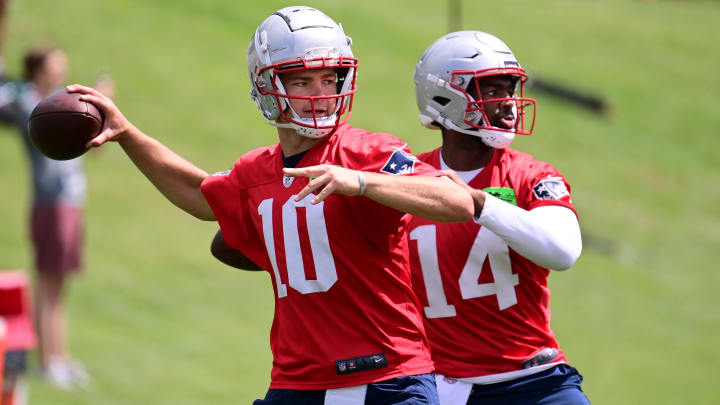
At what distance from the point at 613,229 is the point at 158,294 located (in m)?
7.55

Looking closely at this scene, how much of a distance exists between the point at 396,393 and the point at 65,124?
1551mm

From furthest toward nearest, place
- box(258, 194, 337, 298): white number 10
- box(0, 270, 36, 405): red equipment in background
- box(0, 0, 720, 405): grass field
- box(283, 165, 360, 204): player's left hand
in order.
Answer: box(0, 0, 720, 405): grass field → box(0, 270, 36, 405): red equipment in background → box(258, 194, 337, 298): white number 10 → box(283, 165, 360, 204): player's left hand

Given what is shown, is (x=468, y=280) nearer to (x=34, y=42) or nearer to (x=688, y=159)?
(x=34, y=42)

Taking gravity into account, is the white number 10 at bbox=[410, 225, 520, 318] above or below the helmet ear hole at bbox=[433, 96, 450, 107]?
below

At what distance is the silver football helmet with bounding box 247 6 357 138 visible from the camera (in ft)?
11.7

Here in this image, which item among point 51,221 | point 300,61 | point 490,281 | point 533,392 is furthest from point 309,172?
point 51,221

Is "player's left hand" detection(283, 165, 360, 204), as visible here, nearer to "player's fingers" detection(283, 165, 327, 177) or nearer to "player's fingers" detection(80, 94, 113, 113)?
"player's fingers" detection(283, 165, 327, 177)

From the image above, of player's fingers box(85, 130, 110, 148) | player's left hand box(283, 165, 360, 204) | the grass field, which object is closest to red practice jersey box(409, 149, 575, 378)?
player's left hand box(283, 165, 360, 204)

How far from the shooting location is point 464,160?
4.27 m

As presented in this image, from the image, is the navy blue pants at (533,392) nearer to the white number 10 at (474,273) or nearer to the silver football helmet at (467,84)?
the white number 10 at (474,273)

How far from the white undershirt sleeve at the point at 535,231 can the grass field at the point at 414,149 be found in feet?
15.3

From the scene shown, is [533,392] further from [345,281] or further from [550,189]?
[345,281]

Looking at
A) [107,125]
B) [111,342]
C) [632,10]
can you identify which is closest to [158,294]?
[111,342]

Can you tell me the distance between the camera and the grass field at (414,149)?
9930 millimetres
